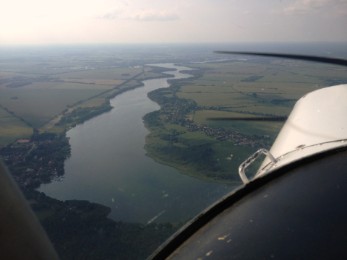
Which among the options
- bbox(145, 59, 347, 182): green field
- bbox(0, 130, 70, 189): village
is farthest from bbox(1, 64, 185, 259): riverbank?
bbox(145, 59, 347, 182): green field

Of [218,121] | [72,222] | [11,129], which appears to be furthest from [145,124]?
[72,222]

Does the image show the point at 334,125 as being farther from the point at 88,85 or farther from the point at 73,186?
the point at 88,85

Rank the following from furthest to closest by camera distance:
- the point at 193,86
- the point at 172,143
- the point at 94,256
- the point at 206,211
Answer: the point at 193,86 → the point at 172,143 → the point at 94,256 → the point at 206,211

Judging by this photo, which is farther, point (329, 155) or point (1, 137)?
point (1, 137)

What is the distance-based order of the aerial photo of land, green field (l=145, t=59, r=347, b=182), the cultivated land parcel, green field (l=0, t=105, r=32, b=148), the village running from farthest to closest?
1. green field (l=0, t=105, r=32, b=148)
2. the cultivated land parcel
3. green field (l=145, t=59, r=347, b=182)
4. the village
5. the aerial photo of land

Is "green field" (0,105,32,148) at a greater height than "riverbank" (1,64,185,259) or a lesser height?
greater

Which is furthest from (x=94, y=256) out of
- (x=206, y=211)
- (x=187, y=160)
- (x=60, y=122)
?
(x=60, y=122)

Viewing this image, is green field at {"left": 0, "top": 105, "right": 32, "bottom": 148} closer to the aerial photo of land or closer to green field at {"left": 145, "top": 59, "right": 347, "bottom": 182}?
the aerial photo of land

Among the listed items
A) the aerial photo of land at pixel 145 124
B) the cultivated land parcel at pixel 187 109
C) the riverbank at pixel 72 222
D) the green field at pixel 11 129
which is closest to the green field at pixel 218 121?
the cultivated land parcel at pixel 187 109
